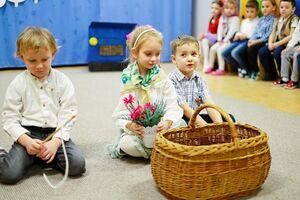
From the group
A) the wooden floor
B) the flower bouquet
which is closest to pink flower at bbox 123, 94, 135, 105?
the flower bouquet

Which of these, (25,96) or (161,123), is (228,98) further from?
(25,96)

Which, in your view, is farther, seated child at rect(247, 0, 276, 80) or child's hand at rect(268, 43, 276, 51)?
seated child at rect(247, 0, 276, 80)

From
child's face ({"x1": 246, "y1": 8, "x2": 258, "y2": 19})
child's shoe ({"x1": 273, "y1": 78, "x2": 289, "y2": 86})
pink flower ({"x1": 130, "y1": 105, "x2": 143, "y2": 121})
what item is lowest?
child's shoe ({"x1": 273, "y1": 78, "x2": 289, "y2": 86})

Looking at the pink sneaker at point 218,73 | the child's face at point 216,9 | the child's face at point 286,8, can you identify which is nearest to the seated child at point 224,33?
the pink sneaker at point 218,73

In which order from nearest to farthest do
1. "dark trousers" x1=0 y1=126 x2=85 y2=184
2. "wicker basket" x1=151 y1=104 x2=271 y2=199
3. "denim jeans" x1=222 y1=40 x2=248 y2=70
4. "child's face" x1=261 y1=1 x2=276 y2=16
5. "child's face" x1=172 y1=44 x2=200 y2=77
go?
1. "wicker basket" x1=151 y1=104 x2=271 y2=199
2. "dark trousers" x1=0 y1=126 x2=85 y2=184
3. "child's face" x1=172 y1=44 x2=200 y2=77
4. "child's face" x1=261 y1=1 x2=276 y2=16
5. "denim jeans" x1=222 y1=40 x2=248 y2=70

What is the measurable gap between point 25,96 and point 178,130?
0.52 m

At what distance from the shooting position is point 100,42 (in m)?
3.73

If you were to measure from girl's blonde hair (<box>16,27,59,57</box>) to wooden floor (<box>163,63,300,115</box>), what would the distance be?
4.69 ft

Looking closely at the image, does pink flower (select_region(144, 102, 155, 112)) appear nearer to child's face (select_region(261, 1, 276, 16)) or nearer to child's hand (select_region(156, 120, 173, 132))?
child's hand (select_region(156, 120, 173, 132))

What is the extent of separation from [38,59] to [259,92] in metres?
1.87

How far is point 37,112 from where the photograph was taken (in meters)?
1.22

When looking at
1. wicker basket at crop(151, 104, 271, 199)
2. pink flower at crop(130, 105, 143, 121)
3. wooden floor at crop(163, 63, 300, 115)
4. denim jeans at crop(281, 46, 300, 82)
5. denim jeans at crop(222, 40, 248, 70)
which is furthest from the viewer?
denim jeans at crop(222, 40, 248, 70)

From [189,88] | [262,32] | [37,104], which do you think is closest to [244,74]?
[262,32]

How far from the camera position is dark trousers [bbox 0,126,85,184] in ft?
3.63
